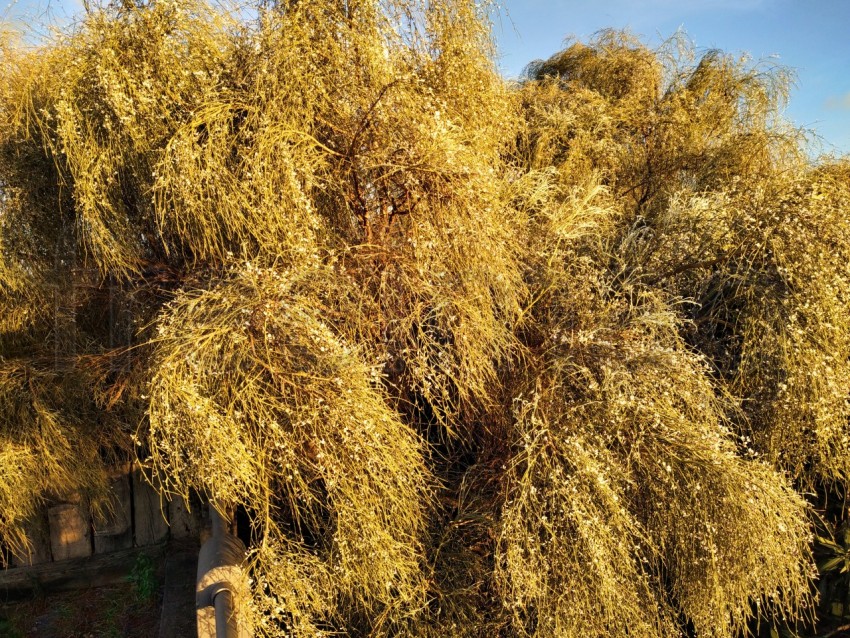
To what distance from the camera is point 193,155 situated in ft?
10.2

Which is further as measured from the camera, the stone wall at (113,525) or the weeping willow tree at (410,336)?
the stone wall at (113,525)

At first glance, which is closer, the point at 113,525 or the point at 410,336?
the point at 410,336

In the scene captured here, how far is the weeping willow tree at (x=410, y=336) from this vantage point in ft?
9.49

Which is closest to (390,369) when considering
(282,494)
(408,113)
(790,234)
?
(282,494)

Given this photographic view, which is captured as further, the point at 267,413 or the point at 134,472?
the point at 134,472

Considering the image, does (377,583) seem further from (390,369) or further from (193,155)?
(193,155)

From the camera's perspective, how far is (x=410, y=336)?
3303 millimetres

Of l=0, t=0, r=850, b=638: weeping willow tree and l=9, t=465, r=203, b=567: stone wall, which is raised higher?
l=0, t=0, r=850, b=638: weeping willow tree

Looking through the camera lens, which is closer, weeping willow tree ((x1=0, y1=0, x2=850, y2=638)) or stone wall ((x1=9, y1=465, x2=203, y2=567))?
weeping willow tree ((x1=0, y1=0, x2=850, y2=638))

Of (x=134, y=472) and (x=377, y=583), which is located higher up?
(x=134, y=472)

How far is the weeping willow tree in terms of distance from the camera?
2893 mm

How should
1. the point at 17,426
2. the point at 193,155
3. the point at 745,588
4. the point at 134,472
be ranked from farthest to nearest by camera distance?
the point at 134,472 → the point at 17,426 → the point at 193,155 → the point at 745,588

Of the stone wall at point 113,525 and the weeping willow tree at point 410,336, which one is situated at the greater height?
the weeping willow tree at point 410,336

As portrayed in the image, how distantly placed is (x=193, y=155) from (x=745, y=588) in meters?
3.30
